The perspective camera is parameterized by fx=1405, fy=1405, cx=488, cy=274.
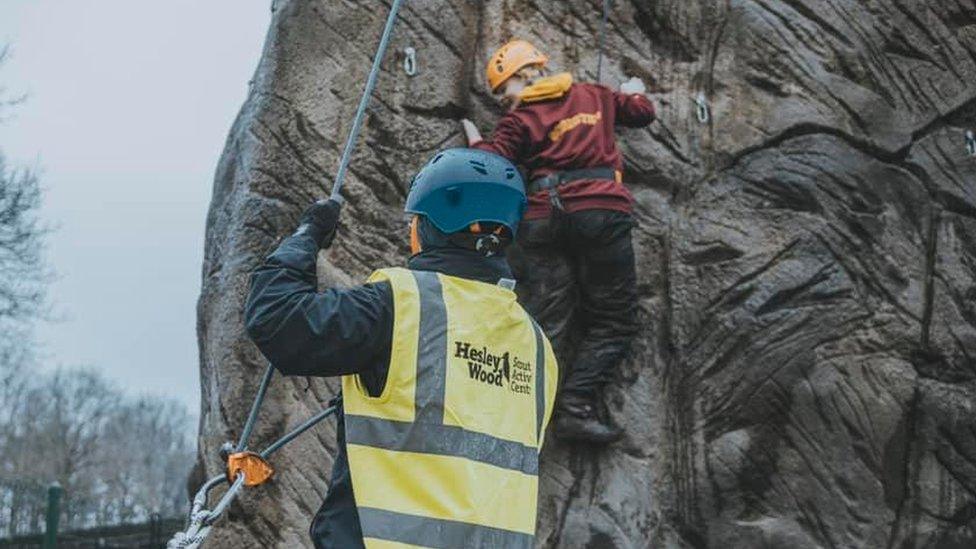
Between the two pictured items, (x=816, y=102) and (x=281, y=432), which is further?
(x=816, y=102)

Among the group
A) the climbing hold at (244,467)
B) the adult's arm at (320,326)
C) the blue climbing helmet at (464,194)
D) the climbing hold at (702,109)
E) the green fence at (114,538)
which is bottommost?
the green fence at (114,538)

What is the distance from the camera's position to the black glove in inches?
159

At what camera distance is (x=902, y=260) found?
736cm

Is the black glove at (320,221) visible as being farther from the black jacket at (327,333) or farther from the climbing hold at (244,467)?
the climbing hold at (244,467)

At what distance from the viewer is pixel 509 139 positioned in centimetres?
689

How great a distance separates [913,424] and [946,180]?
1.37m

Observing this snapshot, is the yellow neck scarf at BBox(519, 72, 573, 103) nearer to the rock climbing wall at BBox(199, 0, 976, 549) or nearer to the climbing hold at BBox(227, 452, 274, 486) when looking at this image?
the rock climbing wall at BBox(199, 0, 976, 549)

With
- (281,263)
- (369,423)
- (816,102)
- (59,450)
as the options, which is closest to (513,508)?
(369,423)

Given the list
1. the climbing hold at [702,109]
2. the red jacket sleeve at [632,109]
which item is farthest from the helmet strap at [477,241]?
the climbing hold at [702,109]

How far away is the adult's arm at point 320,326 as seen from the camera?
3656mm

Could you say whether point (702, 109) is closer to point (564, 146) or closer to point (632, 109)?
point (632, 109)

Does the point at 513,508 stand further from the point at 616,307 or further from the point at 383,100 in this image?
the point at 383,100

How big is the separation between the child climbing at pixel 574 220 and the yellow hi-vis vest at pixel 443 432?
302 cm

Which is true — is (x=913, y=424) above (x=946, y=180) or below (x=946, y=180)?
below
